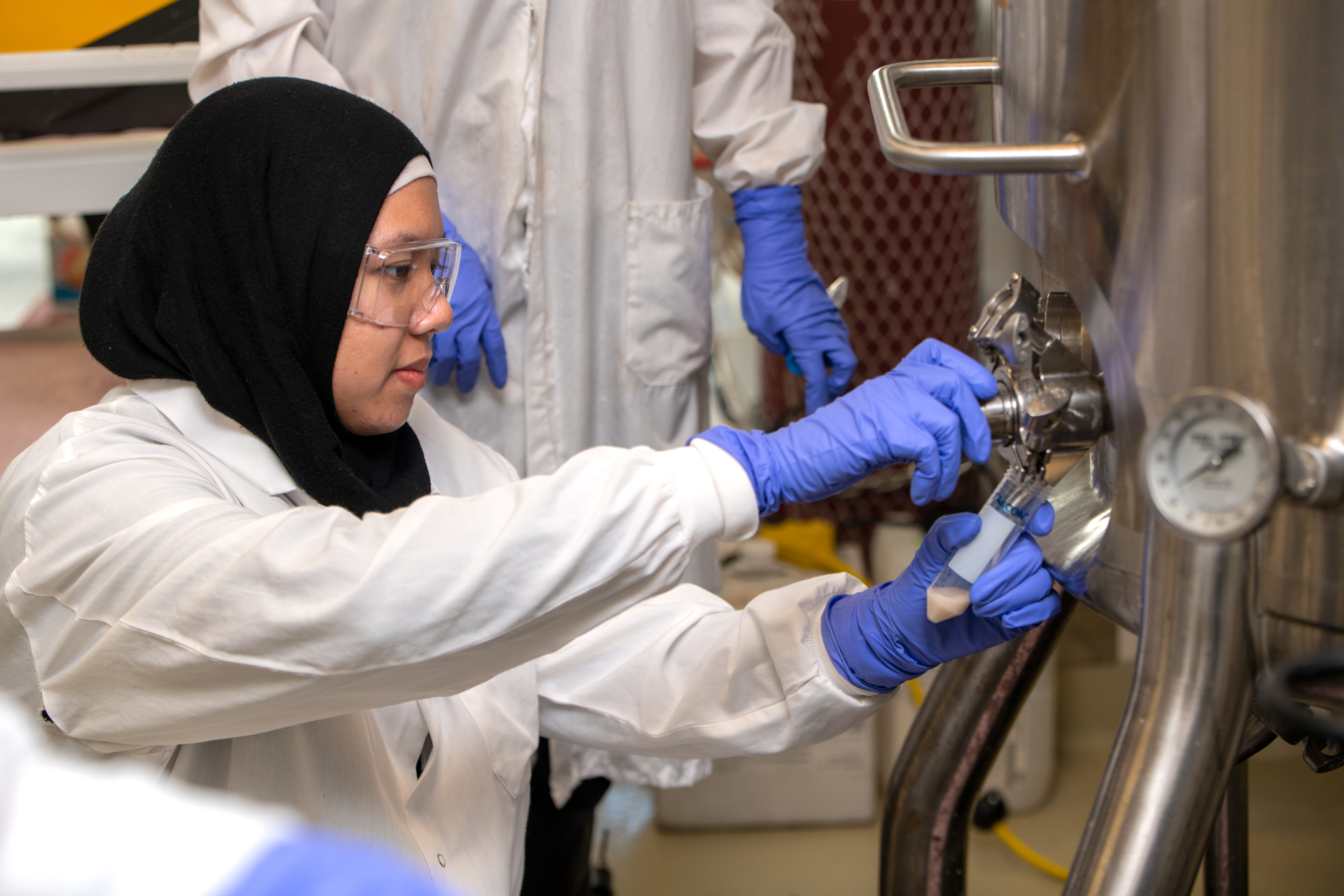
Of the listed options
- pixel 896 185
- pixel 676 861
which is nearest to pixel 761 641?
pixel 676 861

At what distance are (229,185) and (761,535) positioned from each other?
4.53 feet

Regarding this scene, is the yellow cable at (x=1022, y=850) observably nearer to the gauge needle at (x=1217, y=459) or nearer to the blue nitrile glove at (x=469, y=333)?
the blue nitrile glove at (x=469, y=333)

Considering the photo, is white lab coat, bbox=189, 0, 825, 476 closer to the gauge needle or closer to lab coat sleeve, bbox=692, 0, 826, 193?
lab coat sleeve, bbox=692, 0, 826, 193

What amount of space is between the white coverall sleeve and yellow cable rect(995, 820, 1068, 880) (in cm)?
147

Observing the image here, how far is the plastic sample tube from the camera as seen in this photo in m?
0.81

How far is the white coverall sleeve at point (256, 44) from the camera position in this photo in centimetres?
125

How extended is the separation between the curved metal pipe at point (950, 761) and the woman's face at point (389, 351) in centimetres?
55

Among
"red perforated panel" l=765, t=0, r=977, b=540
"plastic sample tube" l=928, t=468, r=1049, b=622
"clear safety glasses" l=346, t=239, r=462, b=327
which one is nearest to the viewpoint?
"plastic sample tube" l=928, t=468, r=1049, b=622

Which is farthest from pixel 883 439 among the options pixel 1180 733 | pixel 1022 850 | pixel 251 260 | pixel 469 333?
pixel 1022 850

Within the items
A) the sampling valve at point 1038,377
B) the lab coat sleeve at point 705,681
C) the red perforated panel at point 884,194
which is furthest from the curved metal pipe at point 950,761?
the red perforated panel at point 884,194

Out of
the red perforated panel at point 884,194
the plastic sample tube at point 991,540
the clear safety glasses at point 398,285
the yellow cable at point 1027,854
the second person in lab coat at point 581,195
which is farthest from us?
the red perforated panel at point 884,194

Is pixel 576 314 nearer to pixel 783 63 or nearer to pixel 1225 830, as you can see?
pixel 783 63

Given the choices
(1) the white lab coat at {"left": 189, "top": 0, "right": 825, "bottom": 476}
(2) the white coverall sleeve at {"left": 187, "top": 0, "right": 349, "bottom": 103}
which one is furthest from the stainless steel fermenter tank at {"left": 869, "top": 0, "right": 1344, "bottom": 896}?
(2) the white coverall sleeve at {"left": 187, "top": 0, "right": 349, "bottom": 103}

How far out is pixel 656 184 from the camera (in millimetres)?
1409
